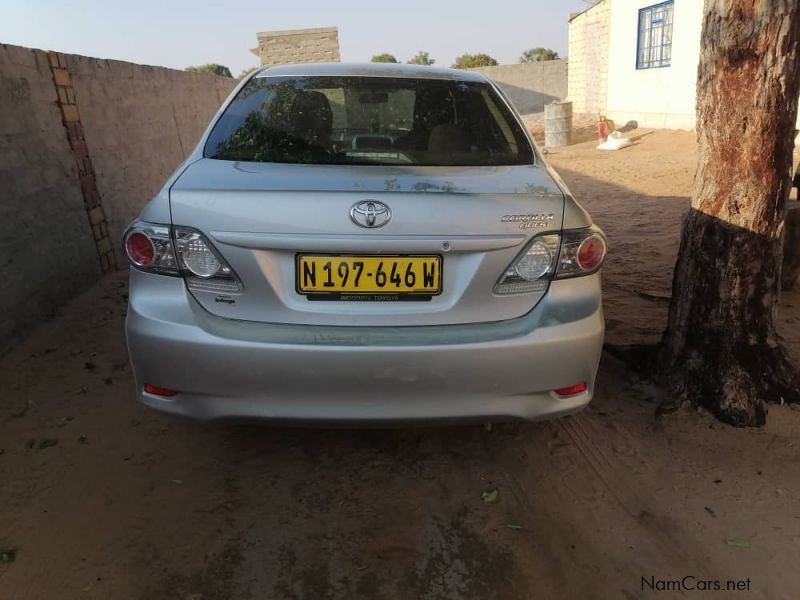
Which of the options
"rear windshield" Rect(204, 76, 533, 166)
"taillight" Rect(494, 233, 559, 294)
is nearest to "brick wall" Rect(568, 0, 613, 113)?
"rear windshield" Rect(204, 76, 533, 166)

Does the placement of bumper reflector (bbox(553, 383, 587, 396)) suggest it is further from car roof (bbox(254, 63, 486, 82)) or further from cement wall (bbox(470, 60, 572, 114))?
cement wall (bbox(470, 60, 572, 114))

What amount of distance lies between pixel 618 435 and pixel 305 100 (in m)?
2.12

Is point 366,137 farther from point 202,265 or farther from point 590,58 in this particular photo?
point 590,58

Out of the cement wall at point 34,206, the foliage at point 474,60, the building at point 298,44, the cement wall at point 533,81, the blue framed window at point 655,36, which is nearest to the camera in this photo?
the cement wall at point 34,206

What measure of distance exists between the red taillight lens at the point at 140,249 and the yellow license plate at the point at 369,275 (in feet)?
1.72

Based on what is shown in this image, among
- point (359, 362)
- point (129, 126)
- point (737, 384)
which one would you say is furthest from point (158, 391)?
point (129, 126)

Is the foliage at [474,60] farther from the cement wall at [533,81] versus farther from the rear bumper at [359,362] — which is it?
the rear bumper at [359,362]

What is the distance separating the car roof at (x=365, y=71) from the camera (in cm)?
309

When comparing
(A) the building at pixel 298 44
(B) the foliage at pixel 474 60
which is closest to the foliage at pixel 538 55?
(B) the foliage at pixel 474 60

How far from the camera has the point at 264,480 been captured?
255 centimetres

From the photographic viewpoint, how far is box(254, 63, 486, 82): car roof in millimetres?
3094

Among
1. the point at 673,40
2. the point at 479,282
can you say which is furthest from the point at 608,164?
the point at 479,282

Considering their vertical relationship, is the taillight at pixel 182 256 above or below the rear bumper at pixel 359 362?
above

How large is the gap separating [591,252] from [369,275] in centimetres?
77
